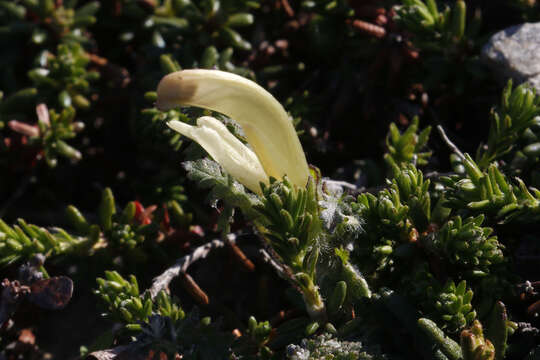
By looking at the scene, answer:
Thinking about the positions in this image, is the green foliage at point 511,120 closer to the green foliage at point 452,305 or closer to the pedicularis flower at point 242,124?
the green foliage at point 452,305

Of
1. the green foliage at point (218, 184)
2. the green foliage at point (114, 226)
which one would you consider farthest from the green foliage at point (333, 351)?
the green foliage at point (114, 226)

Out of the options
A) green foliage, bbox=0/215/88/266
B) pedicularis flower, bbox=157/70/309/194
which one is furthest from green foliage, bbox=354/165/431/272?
green foliage, bbox=0/215/88/266

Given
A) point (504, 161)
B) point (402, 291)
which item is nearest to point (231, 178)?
point (402, 291)

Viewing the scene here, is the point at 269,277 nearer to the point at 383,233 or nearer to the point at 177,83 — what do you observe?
the point at 383,233

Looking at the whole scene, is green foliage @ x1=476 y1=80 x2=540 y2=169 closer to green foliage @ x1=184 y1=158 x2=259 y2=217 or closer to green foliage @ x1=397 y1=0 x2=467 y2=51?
green foliage @ x1=397 y1=0 x2=467 y2=51

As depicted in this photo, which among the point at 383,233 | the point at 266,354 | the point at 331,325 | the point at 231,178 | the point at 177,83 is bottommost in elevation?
the point at 266,354

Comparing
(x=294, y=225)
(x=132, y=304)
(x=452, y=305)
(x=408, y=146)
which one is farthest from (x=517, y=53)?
(x=132, y=304)
